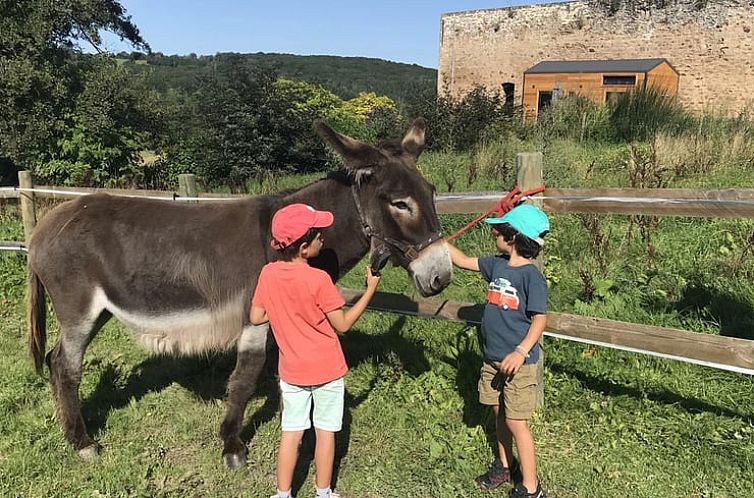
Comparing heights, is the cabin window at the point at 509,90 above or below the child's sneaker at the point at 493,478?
above

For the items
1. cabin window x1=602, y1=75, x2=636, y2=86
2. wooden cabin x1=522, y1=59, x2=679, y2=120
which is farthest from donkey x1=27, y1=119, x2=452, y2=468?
cabin window x1=602, y1=75, x2=636, y2=86

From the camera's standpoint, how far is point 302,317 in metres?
2.90

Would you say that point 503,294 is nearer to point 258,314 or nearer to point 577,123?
point 258,314

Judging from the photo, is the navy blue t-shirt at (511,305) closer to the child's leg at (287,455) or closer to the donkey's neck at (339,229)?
the donkey's neck at (339,229)

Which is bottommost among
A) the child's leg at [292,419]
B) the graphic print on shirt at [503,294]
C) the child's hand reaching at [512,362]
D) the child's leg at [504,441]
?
the child's leg at [504,441]

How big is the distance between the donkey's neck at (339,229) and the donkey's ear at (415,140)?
0.45 metres

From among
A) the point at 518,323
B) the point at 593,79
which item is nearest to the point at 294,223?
the point at 518,323

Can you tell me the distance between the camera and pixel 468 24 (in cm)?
2831

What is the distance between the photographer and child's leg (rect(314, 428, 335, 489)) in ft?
9.80

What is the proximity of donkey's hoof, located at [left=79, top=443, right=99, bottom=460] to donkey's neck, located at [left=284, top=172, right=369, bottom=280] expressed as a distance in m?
1.98

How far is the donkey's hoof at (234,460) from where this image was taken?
11.9 feet

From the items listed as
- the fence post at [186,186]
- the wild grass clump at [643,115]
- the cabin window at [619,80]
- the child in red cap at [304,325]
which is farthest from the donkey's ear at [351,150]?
the cabin window at [619,80]

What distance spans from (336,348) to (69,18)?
20482mm

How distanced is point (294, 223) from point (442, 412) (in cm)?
211
